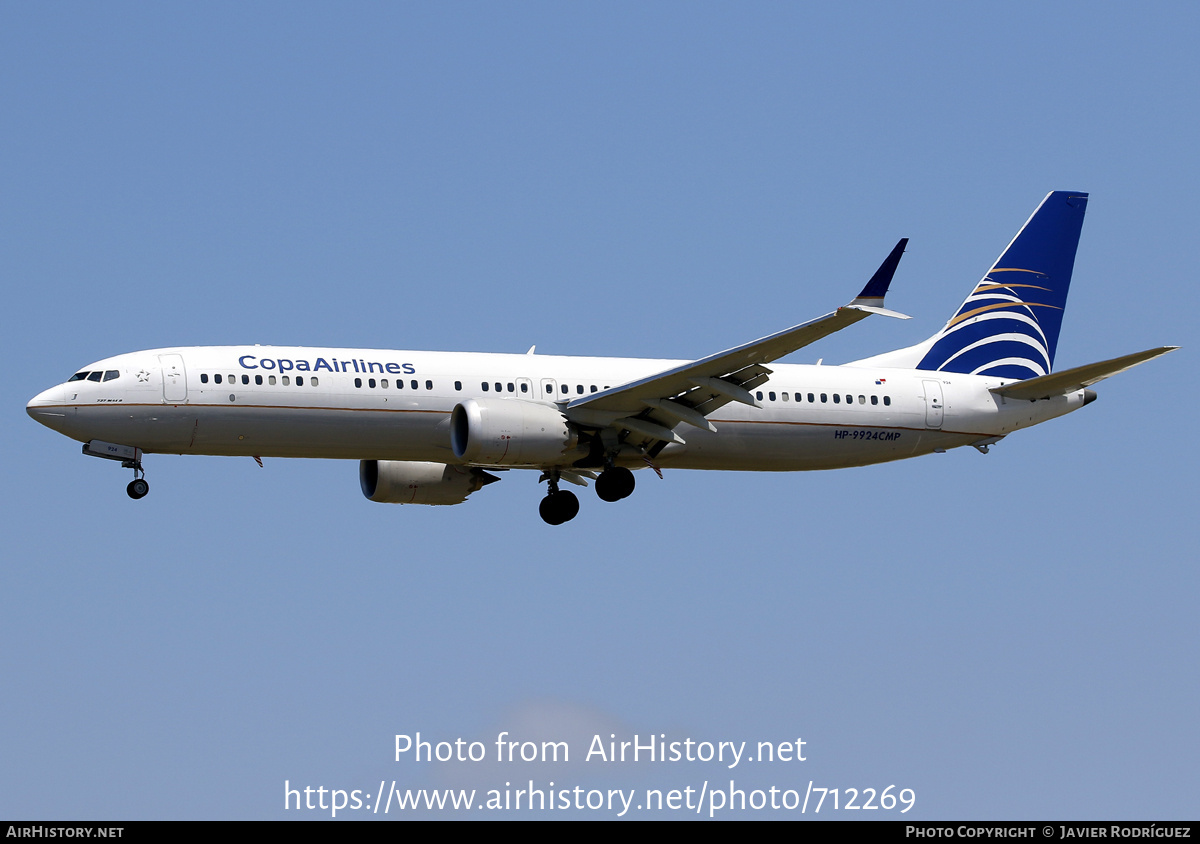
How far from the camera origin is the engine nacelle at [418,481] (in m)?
44.7

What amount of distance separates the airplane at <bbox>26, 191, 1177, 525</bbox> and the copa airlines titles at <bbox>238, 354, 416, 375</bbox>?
44 mm

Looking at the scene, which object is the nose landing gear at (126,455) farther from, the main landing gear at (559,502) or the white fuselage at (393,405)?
the main landing gear at (559,502)

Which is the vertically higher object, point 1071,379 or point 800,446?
point 1071,379

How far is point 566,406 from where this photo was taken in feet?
133

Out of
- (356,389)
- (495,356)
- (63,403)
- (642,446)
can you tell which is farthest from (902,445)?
(63,403)

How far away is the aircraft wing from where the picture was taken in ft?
124

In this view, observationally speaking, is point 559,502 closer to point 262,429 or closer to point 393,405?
point 393,405

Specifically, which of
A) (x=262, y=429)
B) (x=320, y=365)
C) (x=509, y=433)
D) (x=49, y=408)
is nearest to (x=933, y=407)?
(x=509, y=433)

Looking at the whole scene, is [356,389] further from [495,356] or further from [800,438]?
[800,438]

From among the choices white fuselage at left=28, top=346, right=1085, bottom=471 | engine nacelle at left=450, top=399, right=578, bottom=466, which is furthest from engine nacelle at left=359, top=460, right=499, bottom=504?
engine nacelle at left=450, top=399, right=578, bottom=466

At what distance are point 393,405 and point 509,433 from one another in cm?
276

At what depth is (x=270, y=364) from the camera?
3941cm
